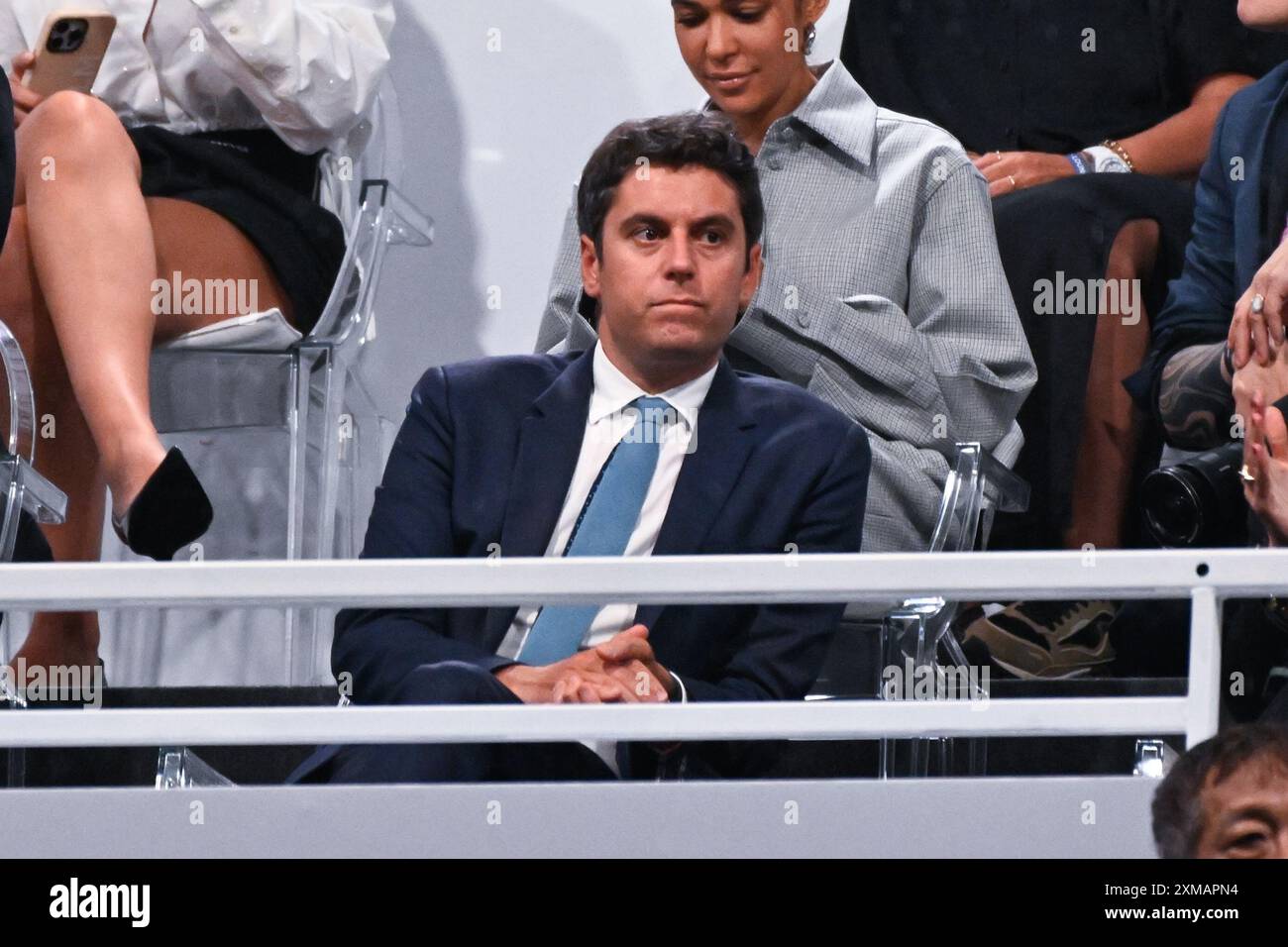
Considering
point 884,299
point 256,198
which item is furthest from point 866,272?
point 256,198

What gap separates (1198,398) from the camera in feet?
5.30

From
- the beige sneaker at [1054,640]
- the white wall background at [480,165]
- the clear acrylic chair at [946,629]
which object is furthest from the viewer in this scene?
the white wall background at [480,165]

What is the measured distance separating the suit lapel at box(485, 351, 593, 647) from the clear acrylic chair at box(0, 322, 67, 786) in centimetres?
36

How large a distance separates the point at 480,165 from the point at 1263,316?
1.09 meters

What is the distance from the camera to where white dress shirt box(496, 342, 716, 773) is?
144cm

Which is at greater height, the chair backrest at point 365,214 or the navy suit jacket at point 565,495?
the chair backrest at point 365,214

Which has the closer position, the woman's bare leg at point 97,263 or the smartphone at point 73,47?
the woman's bare leg at point 97,263

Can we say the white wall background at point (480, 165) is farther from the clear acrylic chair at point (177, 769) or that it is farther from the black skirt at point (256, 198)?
the clear acrylic chair at point (177, 769)

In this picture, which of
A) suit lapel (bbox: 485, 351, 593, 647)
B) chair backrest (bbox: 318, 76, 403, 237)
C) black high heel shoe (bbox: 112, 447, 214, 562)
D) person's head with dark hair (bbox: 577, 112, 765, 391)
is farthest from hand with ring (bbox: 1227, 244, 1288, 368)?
chair backrest (bbox: 318, 76, 403, 237)

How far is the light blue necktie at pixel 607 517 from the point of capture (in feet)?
4.65

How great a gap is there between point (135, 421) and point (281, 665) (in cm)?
66

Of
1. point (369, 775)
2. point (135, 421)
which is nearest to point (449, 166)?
point (135, 421)

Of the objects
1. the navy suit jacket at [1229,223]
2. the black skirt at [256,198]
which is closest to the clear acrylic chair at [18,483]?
the black skirt at [256,198]
